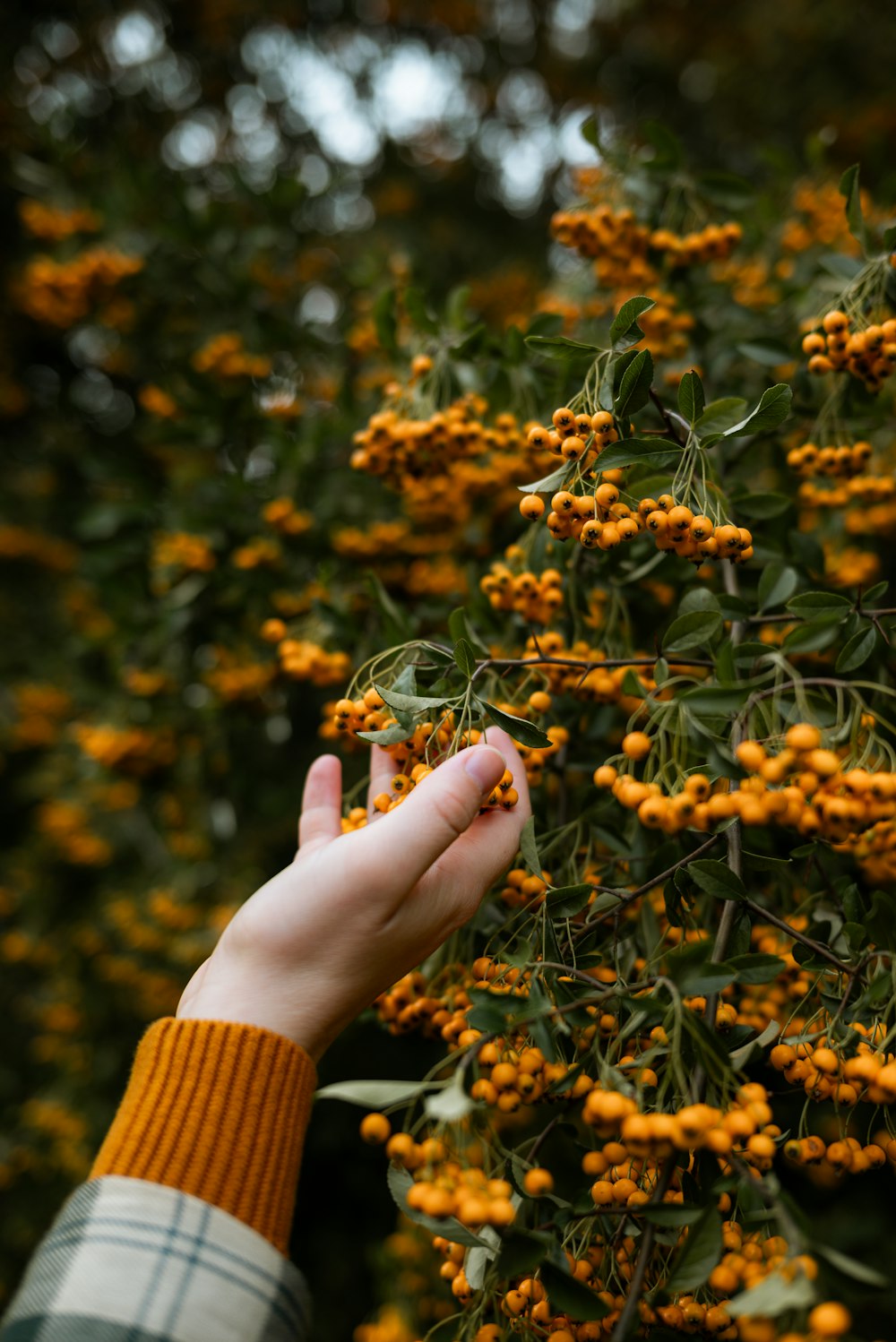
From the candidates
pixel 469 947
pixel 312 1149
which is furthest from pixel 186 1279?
pixel 312 1149

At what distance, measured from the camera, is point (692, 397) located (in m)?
1.25

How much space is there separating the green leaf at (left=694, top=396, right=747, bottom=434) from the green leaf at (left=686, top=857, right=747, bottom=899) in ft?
2.15

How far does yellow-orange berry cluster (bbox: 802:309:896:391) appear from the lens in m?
1.46

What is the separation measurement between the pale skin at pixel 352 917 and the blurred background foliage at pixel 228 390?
0.59m

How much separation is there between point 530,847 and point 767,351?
4.23ft

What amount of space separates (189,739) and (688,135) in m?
4.66

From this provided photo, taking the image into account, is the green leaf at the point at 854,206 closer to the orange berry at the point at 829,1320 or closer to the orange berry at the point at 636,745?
the orange berry at the point at 636,745

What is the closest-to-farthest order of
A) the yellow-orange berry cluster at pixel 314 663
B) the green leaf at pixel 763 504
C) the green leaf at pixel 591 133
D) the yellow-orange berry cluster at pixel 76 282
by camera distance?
1. the green leaf at pixel 763 504
2. the yellow-orange berry cluster at pixel 314 663
3. the green leaf at pixel 591 133
4. the yellow-orange berry cluster at pixel 76 282

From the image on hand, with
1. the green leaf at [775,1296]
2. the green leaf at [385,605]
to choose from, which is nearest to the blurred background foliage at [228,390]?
the green leaf at [385,605]

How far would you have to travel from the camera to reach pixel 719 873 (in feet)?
3.74

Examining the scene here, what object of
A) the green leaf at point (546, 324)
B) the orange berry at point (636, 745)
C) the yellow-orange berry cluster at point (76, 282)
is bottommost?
the orange berry at point (636, 745)

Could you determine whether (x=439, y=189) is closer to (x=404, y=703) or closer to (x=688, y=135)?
(x=688, y=135)

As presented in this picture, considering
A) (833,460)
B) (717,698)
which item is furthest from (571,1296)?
(833,460)

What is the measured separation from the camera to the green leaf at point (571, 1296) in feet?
→ 3.15
